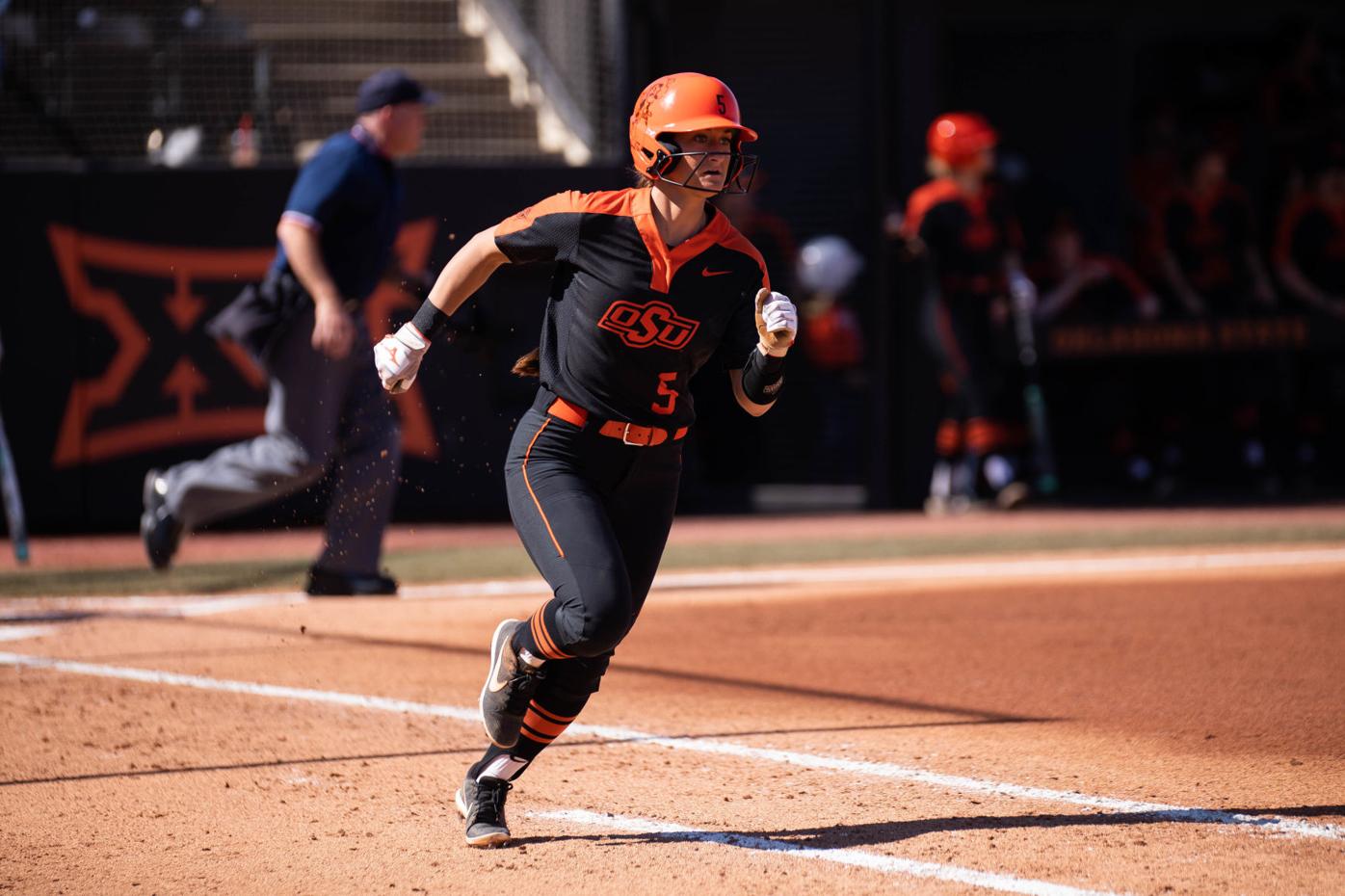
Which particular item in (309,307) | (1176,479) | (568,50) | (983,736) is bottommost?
(1176,479)

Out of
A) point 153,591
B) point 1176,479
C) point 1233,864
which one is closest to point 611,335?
point 1233,864

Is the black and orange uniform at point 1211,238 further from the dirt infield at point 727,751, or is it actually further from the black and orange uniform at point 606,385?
the black and orange uniform at point 606,385

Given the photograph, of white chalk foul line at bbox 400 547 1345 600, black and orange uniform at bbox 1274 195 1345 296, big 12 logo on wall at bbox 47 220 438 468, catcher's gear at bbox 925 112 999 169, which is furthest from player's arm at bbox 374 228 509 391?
black and orange uniform at bbox 1274 195 1345 296

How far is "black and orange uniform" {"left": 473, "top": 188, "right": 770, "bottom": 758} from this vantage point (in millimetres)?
4395

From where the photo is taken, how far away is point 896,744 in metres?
5.46

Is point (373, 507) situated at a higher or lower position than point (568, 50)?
lower

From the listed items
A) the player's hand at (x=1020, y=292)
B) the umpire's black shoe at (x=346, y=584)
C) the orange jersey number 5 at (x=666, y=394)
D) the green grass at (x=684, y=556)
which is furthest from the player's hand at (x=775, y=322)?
the player's hand at (x=1020, y=292)

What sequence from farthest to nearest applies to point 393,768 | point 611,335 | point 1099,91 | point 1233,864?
point 1099,91, point 393,768, point 611,335, point 1233,864

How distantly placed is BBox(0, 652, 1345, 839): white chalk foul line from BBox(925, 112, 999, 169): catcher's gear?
22.3ft

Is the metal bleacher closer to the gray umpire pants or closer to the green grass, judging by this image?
the green grass

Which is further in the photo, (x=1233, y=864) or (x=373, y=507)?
(x=373, y=507)

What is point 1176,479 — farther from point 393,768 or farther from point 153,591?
point 393,768

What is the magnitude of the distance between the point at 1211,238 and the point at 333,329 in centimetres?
872

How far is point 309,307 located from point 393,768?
2.97 metres
